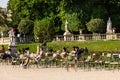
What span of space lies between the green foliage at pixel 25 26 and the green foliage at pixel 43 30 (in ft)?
7.63

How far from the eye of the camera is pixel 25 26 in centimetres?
6181

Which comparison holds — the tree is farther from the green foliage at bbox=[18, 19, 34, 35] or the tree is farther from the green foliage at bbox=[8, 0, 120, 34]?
the green foliage at bbox=[18, 19, 34, 35]

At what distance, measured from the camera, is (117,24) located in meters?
59.2

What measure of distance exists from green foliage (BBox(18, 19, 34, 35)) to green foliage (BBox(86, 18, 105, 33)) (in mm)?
9109

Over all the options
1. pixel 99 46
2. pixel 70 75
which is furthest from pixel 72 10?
pixel 70 75

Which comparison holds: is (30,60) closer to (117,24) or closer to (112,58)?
(112,58)

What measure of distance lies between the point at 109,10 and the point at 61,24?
6.38 metres

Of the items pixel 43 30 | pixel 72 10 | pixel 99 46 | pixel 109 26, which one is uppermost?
pixel 72 10

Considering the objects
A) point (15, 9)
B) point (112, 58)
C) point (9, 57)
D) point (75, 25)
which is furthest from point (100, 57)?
point (15, 9)

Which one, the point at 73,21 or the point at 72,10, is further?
the point at 72,10

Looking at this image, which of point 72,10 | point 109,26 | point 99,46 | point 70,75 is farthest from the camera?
point 72,10

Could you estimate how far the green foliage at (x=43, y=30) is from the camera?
5850 centimetres

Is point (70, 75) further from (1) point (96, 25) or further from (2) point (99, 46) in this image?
(1) point (96, 25)

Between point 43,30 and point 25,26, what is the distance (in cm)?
389
